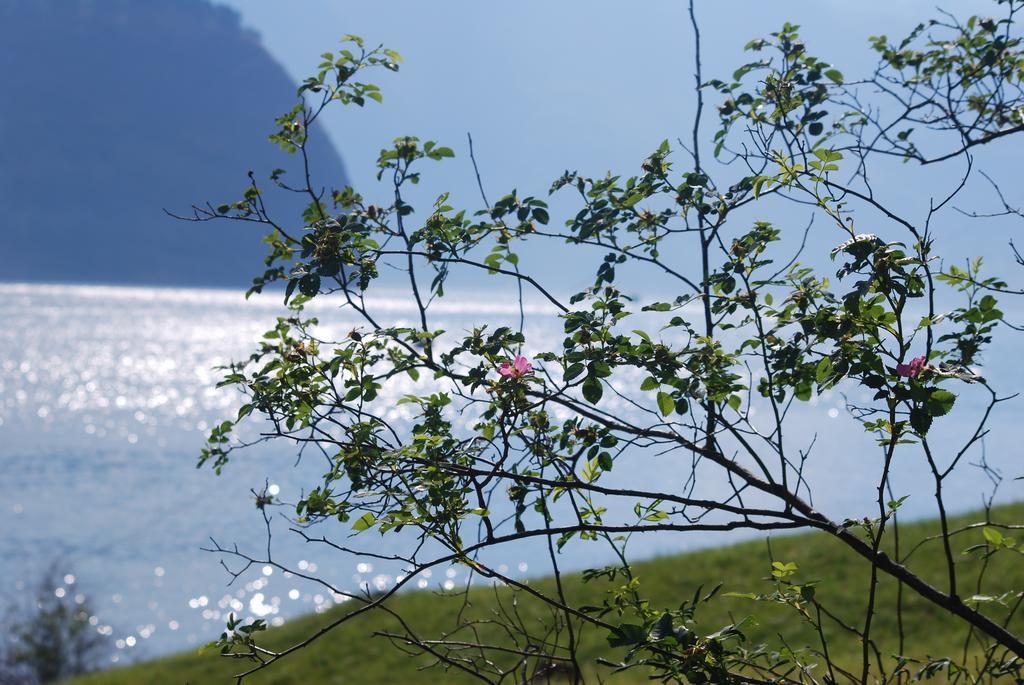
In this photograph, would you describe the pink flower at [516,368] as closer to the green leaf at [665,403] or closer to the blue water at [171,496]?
the green leaf at [665,403]

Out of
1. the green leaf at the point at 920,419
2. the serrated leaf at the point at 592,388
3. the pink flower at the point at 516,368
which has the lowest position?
the green leaf at the point at 920,419

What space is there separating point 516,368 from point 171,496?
37.3 metres

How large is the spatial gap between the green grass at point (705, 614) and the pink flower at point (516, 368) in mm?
6699

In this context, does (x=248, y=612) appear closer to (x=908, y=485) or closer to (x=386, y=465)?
(x=386, y=465)

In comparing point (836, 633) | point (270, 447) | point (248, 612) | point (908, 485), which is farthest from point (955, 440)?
point (836, 633)

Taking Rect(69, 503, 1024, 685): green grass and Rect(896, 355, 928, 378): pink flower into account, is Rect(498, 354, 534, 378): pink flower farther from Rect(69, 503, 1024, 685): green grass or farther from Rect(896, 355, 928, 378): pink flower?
Rect(69, 503, 1024, 685): green grass

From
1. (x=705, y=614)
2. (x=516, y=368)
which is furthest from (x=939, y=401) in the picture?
(x=705, y=614)

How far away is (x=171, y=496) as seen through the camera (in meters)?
36.0

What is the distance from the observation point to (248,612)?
23000mm

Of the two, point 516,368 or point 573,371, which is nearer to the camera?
point 573,371

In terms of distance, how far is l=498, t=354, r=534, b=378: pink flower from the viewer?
2.09m

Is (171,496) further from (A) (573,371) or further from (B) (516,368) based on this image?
(A) (573,371)

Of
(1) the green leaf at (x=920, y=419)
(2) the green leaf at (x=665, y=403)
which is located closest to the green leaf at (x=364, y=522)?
(2) the green leaf at (x=665, y=403)

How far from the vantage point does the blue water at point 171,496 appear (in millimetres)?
23734
